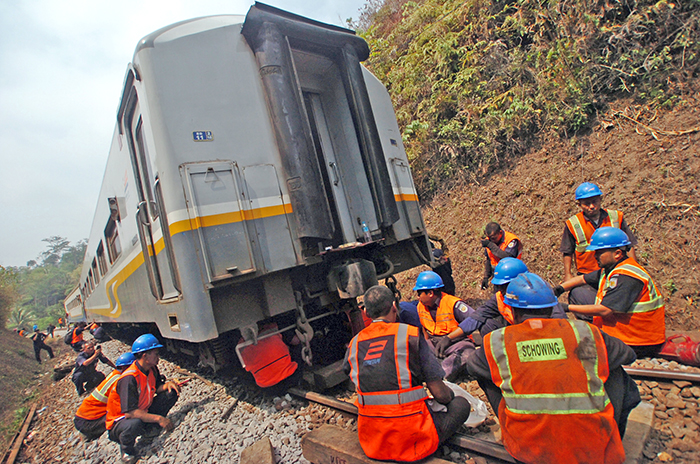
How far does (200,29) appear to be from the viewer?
11.2 ft

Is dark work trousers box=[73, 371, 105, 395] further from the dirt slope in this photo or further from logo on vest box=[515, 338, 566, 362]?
logo on vest box=[515, 338, 566, 362]

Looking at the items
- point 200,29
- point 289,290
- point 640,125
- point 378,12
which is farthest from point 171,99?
point 378,12

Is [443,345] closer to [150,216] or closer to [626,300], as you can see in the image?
[626,300]

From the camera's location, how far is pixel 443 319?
3.83 metres

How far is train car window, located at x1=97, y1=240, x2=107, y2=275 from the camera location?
6753 mm

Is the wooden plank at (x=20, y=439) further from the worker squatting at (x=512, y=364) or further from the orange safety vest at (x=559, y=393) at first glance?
the orange safety vest at (x=559, y=393)

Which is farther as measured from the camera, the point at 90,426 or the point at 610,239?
the point at 90,426

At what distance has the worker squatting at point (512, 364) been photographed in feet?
5.91

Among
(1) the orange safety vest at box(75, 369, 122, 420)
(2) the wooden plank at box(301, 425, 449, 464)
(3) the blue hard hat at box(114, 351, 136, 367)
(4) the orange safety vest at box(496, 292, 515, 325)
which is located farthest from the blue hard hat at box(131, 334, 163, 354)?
(4) the orange safety vest at box(496, 292, 515, 325)

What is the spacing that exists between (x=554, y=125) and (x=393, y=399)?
5.88m

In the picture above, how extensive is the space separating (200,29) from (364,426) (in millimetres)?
3672

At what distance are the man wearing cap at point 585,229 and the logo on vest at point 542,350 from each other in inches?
89.1

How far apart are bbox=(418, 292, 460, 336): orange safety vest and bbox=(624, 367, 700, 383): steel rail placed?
1.47 meters

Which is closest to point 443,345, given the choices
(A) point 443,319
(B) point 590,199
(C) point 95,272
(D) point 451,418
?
(A) point 443,319
